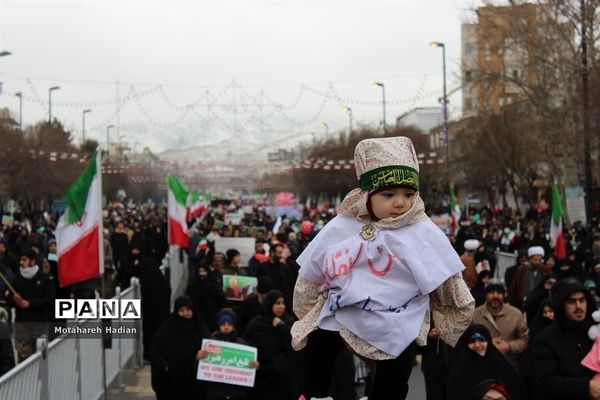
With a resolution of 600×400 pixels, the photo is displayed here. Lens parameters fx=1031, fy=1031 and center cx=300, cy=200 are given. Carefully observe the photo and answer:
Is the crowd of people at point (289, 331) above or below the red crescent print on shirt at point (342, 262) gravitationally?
below

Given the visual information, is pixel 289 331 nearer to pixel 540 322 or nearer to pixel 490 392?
pixel 540 322

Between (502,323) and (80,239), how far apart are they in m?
4.25

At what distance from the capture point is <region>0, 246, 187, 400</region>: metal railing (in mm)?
7027

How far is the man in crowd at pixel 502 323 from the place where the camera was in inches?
332

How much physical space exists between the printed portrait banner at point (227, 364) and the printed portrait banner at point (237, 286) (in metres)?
4.03

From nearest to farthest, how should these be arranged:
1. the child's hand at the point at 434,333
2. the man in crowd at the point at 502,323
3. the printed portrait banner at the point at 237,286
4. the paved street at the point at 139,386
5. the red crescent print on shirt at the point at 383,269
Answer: the red crescent print on shirt at the point at 383,269 → the child's hand at the point at 434,333 → the man in crowd at the point at 502,323 → the paved street at the point at 139,386 → the printed portrait banner at the point at 237,286

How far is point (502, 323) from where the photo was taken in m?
8.66

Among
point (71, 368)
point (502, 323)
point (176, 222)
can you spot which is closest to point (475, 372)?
point (502, 323)

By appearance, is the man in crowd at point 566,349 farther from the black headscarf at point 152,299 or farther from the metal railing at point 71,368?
the black headscarf at point 152,299

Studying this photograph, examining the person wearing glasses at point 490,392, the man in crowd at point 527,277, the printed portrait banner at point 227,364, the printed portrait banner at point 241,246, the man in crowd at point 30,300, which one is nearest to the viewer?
the person wearing glasses at point 490,392

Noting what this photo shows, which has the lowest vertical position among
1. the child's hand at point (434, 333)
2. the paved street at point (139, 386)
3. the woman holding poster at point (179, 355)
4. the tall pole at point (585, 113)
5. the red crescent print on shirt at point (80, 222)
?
the paved street at point (139, 386)

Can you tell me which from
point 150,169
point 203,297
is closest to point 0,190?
point 203,297

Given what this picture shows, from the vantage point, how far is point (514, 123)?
43.5 metres

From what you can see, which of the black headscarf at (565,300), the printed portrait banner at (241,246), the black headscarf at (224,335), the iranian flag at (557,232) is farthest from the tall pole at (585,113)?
the black headscarf at (565,300)
